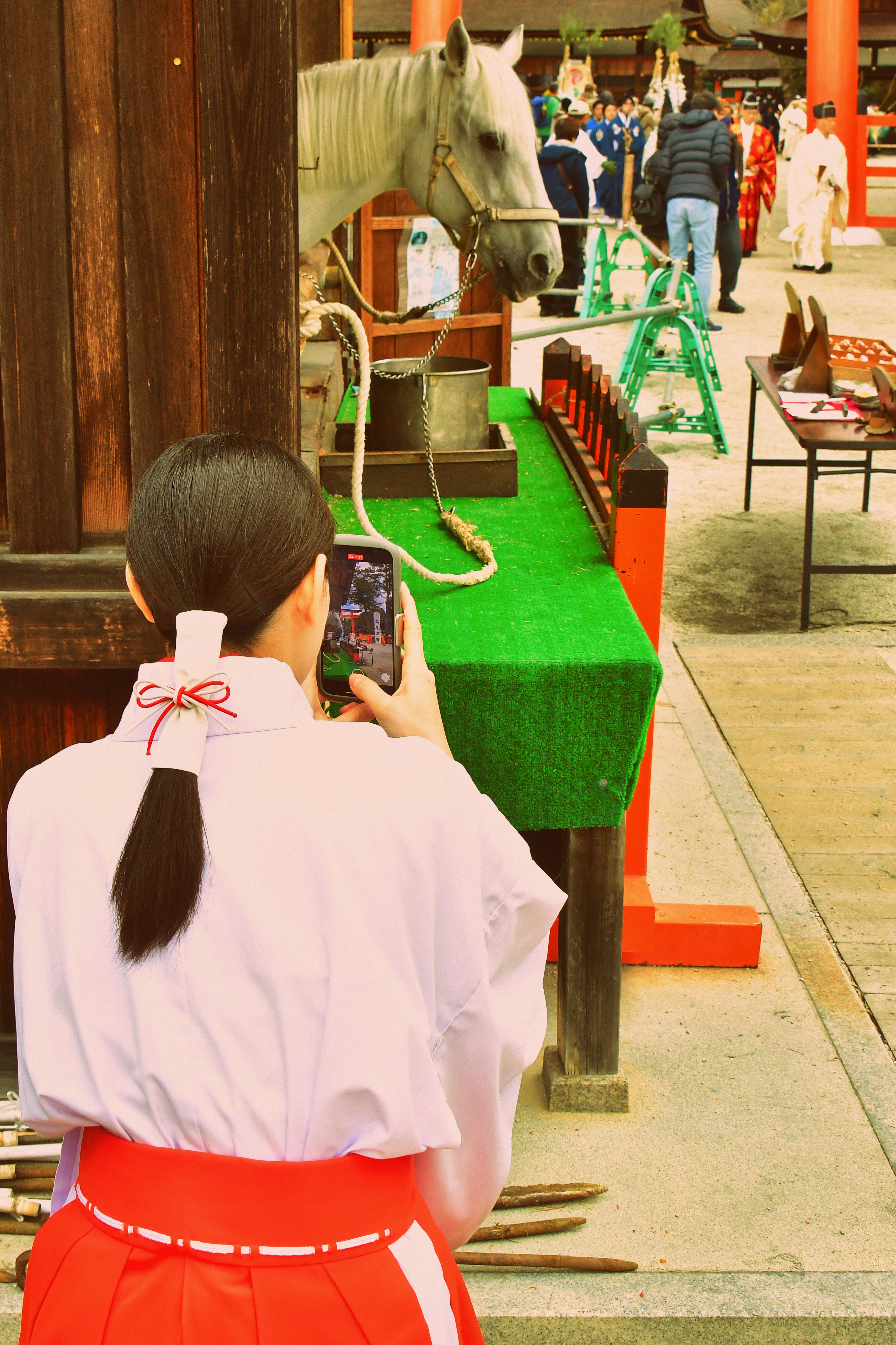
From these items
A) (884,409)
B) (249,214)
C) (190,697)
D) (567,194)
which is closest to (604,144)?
(567,194)

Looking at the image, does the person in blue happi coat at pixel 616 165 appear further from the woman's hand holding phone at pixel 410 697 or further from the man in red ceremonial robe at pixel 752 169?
the woman's hand holding phone at pixel 410 697

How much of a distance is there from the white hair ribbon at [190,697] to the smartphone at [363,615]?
2.56ft

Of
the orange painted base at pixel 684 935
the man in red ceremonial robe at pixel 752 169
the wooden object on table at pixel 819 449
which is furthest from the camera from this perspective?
the man in red ceremonial robe at pixel 752 169

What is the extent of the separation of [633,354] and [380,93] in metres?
4.51

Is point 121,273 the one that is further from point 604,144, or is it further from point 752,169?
point 604,144

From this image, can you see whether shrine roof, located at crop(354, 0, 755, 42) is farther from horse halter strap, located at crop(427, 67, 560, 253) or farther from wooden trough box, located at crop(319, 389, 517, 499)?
wooden trough box, located at crop(319, 389, 517, 499)

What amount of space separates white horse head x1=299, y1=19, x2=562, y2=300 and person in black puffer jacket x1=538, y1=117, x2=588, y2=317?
884 cm

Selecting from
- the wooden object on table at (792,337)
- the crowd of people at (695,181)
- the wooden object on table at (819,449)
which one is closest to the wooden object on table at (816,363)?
the wooden object on table at (819,449)

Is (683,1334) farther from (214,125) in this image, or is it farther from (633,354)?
(633,354)

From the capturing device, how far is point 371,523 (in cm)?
328

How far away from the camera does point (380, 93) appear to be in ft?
11.9

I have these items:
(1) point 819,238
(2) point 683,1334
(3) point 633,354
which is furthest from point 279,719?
(1) point 819,238

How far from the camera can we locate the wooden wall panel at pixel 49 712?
93.5 inches

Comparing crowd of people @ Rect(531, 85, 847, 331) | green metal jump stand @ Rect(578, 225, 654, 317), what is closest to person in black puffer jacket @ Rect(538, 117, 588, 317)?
crowd of people @ Rect(531, 85, 847, 331)
